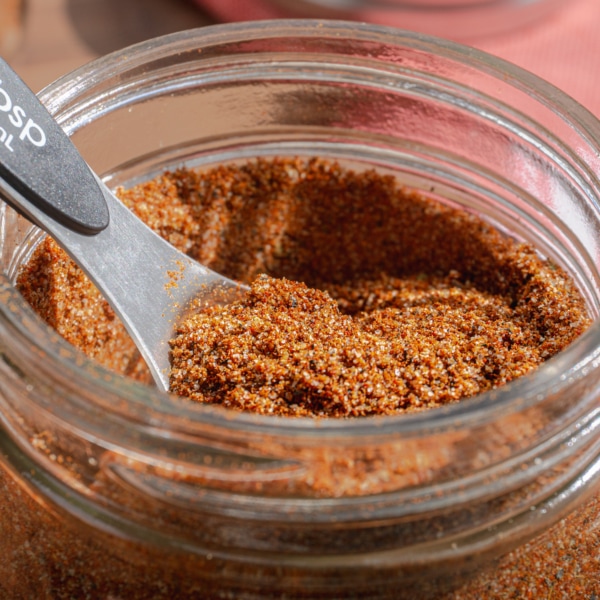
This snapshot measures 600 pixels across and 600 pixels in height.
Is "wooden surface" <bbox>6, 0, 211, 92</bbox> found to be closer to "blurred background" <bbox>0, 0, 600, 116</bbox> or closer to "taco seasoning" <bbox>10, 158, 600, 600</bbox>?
"blurred background" <bbox>0, 0, 600, 116</bbox>

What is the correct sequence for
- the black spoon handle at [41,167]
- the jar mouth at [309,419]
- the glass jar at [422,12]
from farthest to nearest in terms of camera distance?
the glass jar at [422,12]
the black spoon handle at [41,167]
the jar mouth at [309,419]

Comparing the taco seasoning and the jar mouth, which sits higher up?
the taco seasoning

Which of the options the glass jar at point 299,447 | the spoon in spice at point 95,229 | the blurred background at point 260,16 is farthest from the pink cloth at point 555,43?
the spoon in spice at point 95,229

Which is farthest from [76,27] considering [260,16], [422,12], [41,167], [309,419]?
[309,419]

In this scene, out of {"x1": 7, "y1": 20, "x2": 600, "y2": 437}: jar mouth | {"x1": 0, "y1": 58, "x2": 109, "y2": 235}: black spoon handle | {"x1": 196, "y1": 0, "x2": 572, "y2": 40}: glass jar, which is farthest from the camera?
{"x1": 196, "y1": 0, "x2": 572, "y2": 40}: glass jar

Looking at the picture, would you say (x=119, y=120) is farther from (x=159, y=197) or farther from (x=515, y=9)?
(x=515, y=9)

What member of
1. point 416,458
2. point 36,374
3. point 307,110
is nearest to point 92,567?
point 36,374

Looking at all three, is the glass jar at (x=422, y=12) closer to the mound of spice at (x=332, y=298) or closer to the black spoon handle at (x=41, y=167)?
the mound of spice at (x=332, y=298)

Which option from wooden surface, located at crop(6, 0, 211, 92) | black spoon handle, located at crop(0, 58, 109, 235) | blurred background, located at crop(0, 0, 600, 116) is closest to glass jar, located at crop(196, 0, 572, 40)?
blurred background, located at crop(0, 0, 600, 116)
